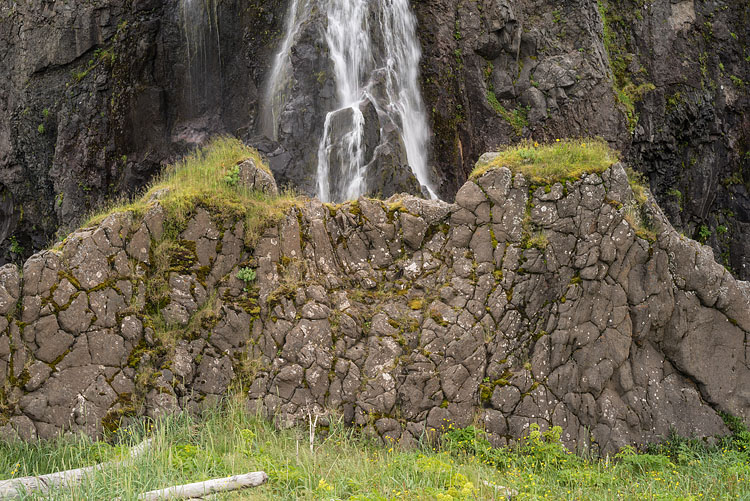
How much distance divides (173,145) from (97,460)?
568 inches

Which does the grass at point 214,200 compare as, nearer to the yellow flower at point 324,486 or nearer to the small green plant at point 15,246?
the yellow flower at point 324,486

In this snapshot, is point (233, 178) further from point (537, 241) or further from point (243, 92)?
point (243, 92)

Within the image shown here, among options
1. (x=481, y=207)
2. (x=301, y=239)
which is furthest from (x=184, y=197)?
(x=481, y=207)

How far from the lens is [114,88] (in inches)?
816

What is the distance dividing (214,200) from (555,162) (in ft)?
19.2

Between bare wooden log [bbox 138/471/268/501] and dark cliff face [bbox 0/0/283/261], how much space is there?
14.9m

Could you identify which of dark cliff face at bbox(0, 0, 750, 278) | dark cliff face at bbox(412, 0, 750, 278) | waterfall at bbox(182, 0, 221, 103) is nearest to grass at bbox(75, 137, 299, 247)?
dark cliff face at bbox(0, 0, 750, 278)

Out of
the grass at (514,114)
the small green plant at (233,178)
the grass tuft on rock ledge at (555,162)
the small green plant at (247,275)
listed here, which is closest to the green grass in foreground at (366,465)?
the small green plant at (247,275)

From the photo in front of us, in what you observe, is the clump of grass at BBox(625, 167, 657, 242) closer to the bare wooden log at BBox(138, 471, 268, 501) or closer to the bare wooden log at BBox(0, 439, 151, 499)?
the bare wooden log at BBox(138, 471, 268, 501)

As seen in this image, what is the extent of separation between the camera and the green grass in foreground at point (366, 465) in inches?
287

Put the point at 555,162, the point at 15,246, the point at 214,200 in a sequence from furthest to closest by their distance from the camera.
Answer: the point at 15,246, the point at 555,162, the point at 214,200

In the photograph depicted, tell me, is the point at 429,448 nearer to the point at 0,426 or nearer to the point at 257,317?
the point at 257,317

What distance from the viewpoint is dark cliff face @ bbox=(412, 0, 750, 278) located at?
20859 mm

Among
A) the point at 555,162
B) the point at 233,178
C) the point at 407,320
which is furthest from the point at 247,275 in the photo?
the point at 555,162
